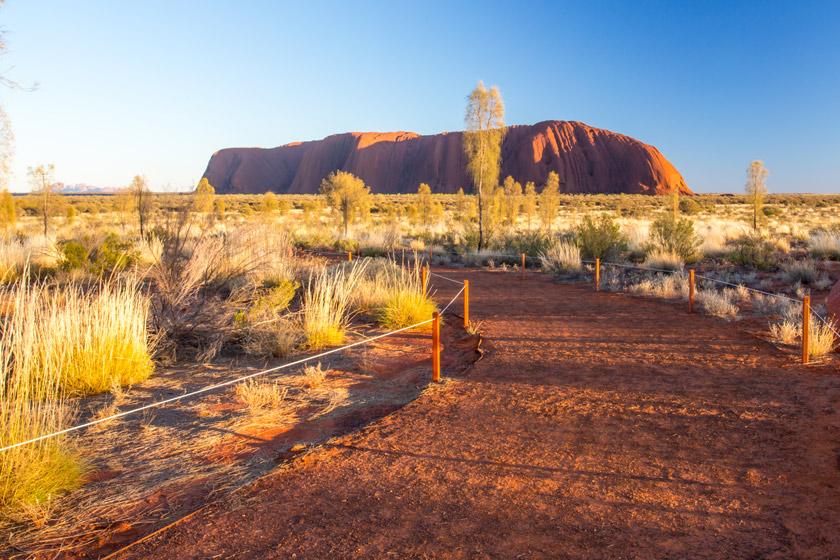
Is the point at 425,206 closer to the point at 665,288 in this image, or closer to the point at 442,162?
the point at 665,288

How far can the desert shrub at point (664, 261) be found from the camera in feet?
48.3

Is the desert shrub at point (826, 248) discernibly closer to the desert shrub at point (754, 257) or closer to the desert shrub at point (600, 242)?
the desert shrub at point (754, 257)

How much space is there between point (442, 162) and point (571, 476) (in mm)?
112732

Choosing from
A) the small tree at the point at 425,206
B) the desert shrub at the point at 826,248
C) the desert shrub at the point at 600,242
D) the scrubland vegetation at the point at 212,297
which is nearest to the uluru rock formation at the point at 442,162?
the small tree at the point at 425,206

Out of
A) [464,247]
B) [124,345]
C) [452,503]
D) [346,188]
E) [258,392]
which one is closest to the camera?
[452,503]

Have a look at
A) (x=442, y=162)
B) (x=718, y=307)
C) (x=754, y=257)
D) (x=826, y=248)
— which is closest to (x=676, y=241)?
(x=754, y=257)

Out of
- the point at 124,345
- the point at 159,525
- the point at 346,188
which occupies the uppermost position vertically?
the point at 346,188

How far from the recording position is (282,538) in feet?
10.1

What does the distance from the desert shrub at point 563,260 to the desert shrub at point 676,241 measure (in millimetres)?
2422

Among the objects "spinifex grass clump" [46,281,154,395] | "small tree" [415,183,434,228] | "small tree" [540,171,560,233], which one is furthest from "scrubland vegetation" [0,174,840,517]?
"small tree" [415,183,434,228]

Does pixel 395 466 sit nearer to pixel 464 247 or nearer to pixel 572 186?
pixel 464 247

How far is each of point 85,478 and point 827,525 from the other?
447 cm

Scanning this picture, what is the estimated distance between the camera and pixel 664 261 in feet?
49.4

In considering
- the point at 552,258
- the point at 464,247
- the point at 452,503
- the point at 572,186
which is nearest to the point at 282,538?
the point at 452,503
